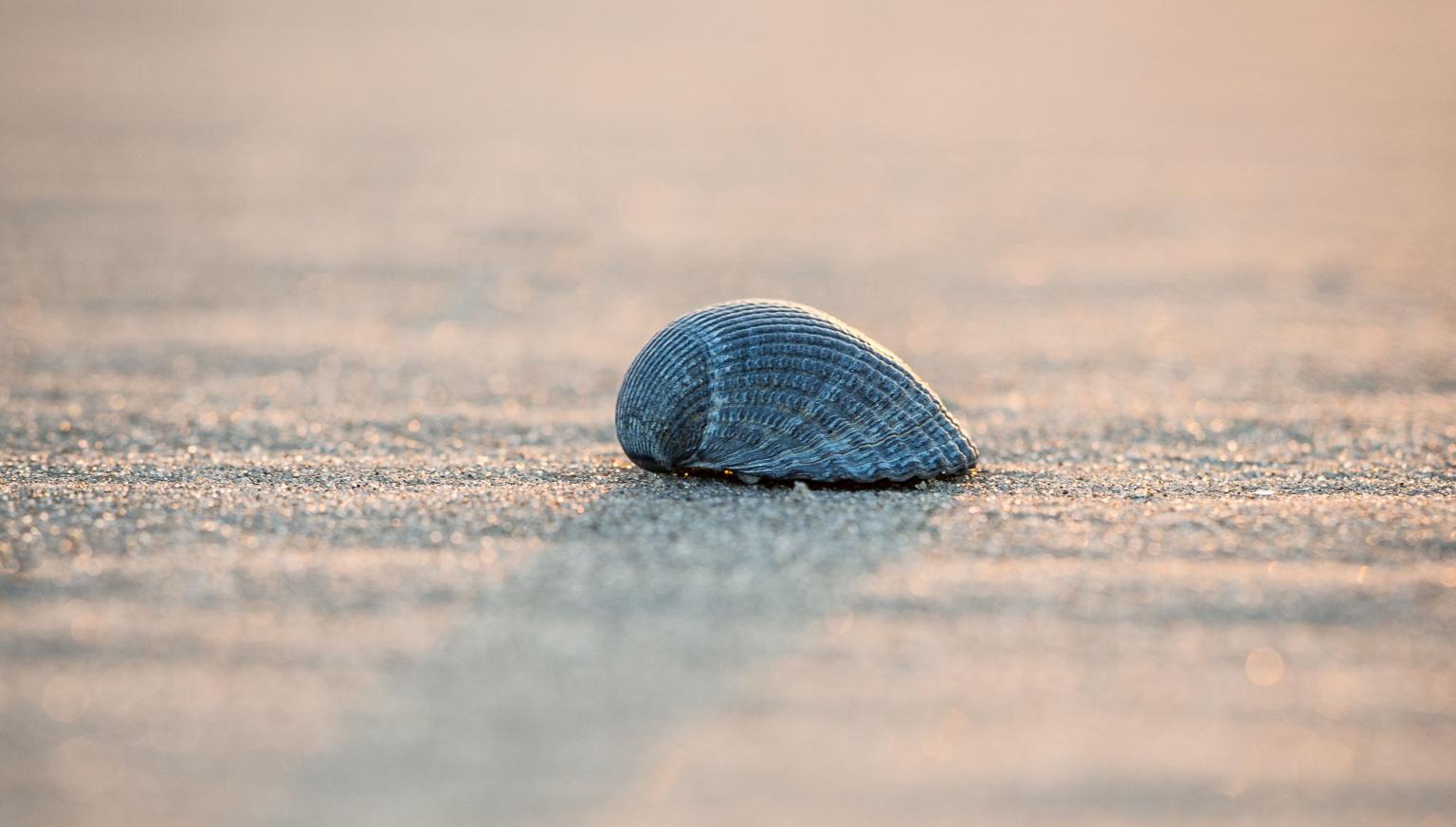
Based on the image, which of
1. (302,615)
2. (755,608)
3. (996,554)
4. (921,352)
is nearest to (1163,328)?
(921,352)

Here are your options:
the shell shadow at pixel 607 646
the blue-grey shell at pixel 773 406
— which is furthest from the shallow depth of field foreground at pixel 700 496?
the blue-grey shell at pixel 773 406

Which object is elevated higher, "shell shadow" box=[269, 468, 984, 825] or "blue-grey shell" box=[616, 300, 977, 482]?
"blue-grey shell" box=[616, 300, 977, 482]

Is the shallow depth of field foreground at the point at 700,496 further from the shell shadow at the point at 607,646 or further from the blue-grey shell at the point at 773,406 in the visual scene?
the blue-grey shell at the point at 773,406

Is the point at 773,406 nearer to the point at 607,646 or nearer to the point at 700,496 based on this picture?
the point at 700,496

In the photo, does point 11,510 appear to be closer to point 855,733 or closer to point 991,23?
point 855,733

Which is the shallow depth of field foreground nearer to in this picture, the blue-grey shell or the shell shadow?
the shell shadow

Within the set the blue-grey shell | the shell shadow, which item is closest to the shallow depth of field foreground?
the shell shadow
